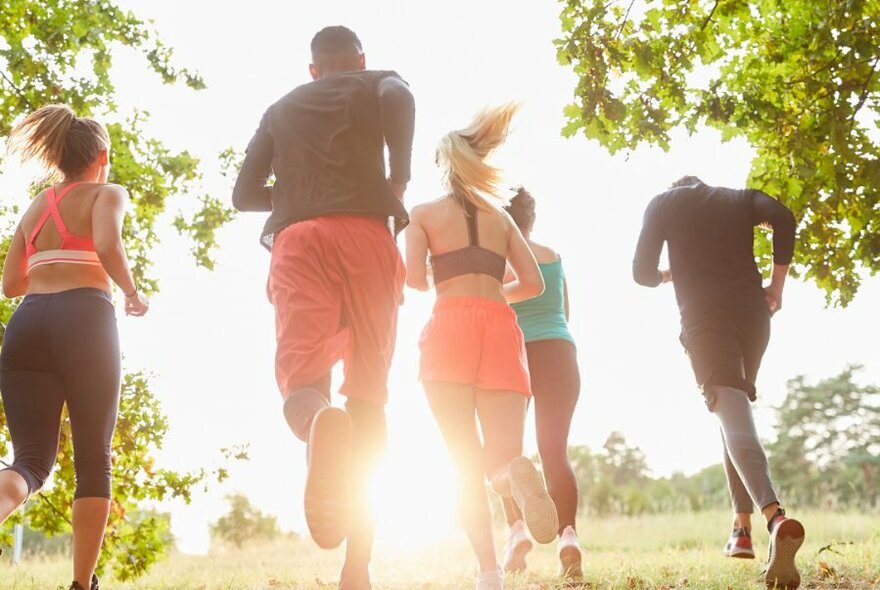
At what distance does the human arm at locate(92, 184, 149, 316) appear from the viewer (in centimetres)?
411

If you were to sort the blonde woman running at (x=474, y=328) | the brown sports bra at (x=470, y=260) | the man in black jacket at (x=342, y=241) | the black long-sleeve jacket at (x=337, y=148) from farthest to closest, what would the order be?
the brown sports bra at (x=470, y=260) → the blonde woman running at (x=474, y=328) → the black long-sleeve jacket at (x=337, y=148) → the man in black jacket at (x=342, y=241)

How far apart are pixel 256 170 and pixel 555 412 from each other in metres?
2.64

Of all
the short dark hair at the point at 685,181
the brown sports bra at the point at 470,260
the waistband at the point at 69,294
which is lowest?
the waistband at the point at 69,294

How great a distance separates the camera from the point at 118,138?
927 cm

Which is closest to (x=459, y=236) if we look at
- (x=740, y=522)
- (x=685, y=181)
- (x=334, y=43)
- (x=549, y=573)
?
(x=334, y=43)

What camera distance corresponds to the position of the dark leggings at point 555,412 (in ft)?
18.6

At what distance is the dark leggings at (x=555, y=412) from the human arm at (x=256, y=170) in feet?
7.75

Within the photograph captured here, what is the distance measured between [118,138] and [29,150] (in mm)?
5066

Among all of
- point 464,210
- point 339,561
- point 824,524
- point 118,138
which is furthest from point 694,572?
point 824,524

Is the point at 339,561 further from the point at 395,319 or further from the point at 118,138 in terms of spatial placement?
the point at 395,319

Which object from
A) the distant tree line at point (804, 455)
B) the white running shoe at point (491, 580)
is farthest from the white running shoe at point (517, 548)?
the distant tree line at point (804, 455)

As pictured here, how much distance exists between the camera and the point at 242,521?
2347 centimetres

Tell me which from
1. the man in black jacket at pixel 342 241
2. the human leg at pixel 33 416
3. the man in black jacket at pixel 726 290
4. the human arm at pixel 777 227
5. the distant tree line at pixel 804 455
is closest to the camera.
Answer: the man in black jacket at pixel 342 241

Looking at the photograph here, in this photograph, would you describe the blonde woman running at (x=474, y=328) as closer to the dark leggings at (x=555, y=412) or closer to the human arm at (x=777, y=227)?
the dark leggings at (x=555, y=412)
